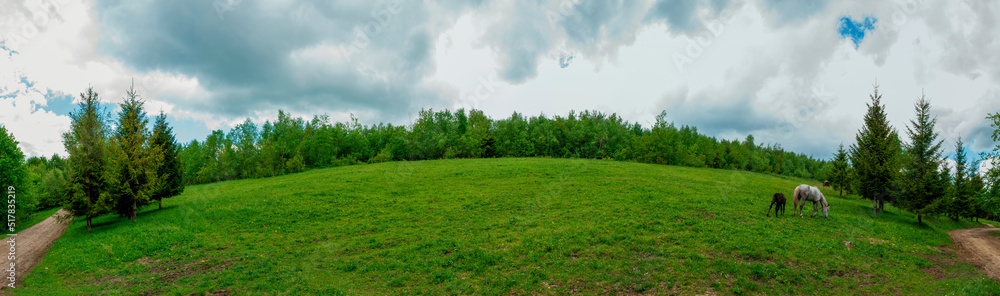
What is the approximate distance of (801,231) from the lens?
19312 mm

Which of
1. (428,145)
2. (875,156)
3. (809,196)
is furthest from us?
(428,145)

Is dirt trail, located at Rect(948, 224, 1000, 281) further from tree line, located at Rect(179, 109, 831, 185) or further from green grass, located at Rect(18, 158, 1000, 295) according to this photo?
tree line, located at Rect(179, 109, 831, 185)

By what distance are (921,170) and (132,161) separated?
193ft

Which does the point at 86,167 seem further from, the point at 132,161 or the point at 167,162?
the point at 167,162

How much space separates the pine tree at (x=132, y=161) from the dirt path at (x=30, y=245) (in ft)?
12.9

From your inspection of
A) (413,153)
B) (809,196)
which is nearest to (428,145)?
(413,153)

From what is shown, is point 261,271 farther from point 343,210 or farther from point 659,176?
point 659,176

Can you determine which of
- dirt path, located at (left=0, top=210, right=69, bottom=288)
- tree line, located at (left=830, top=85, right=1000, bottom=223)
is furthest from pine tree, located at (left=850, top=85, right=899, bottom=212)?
dirt path, located at (left=0, top=210, right=69, bottom=288)

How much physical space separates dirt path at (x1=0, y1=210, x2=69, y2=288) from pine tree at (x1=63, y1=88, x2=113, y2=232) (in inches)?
92.1

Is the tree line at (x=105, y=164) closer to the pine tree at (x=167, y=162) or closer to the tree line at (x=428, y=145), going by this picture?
the pine tree at (x=167, y=162)

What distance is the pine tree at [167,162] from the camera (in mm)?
30219

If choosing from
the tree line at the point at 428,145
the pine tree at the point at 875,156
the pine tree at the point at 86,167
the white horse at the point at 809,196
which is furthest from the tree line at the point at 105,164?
the pine tree at the point at 875,156

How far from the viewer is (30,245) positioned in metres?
23.8

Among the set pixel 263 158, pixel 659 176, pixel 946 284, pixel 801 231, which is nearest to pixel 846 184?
pixel 659 176
